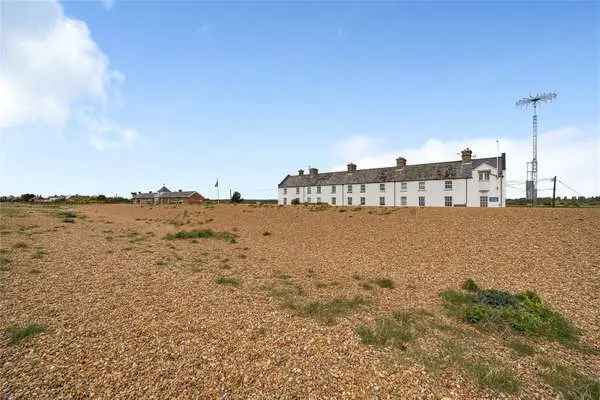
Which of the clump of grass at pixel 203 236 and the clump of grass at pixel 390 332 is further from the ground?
the clump of grass at pixel 203 236

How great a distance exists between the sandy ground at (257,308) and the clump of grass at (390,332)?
0.27m

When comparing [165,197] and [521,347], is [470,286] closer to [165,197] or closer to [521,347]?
[521,347]

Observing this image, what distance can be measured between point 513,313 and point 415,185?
5089 centimetres

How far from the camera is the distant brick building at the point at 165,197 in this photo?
11653cm

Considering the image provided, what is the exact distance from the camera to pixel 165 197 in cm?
12494

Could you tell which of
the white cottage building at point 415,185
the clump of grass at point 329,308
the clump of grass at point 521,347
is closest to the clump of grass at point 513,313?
the clump of grass at point 521,347

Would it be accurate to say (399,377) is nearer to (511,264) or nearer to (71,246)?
(511,264)

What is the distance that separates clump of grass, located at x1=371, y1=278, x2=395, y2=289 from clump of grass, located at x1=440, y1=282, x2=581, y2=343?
75.2 inches

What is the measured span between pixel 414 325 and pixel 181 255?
42.2 feet

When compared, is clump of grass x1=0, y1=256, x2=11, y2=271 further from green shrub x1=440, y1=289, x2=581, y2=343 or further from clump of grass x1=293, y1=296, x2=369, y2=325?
green shrub x1=440, y1=289, x2=581, y2=343

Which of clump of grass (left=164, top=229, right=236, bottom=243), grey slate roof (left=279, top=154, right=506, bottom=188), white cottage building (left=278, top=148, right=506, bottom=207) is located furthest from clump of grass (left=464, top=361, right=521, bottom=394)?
grey slate roof (left=279, top=154, right=506, bottom=188)

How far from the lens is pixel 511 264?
13.9m

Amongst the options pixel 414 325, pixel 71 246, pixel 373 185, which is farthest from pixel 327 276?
pixel 373 185

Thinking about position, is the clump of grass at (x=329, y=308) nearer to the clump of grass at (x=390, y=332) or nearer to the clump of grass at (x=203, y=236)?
the clump of grass at (x=390, y=332)
